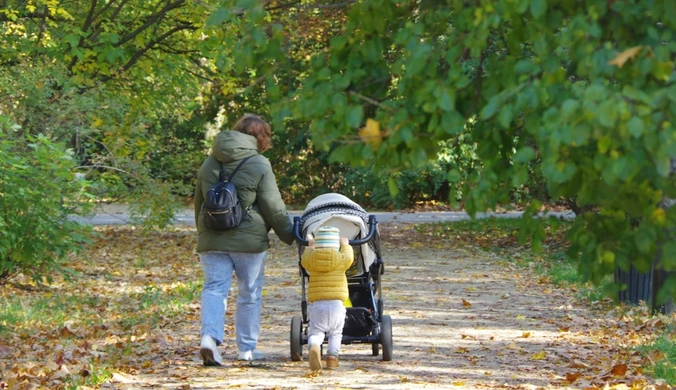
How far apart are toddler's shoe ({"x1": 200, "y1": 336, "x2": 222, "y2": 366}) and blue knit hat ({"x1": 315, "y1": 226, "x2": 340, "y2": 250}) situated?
40.8 inches

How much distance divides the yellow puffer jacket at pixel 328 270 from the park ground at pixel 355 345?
0.54m

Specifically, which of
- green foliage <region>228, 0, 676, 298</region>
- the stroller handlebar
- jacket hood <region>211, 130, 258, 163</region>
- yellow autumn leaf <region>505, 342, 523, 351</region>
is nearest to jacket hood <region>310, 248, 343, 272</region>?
the stroller handlebar

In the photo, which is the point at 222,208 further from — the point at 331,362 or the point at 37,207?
the point at 37,207

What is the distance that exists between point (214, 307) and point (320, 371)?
3.01ft

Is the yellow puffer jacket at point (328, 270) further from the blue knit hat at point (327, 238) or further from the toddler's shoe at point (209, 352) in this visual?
the toddler's shoe at point (209, 352)

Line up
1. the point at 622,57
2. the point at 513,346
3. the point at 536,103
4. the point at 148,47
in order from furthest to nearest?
the point at 148,47 → the point at 513,346 → the point at 536,103 → the point at 622,57

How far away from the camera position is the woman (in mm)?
7539

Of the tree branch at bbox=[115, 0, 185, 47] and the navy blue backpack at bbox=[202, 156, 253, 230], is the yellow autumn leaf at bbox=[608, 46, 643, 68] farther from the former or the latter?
the tree branch at bbox=[115, 0, 185, 47]

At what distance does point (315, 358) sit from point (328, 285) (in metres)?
0.52

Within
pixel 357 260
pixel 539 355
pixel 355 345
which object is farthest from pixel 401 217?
pixel 357 260

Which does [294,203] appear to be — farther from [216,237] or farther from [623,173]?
[623,173]

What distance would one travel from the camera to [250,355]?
25.8 feet

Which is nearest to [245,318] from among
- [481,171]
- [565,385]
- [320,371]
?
[320,371]

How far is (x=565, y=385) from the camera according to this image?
271 inches
